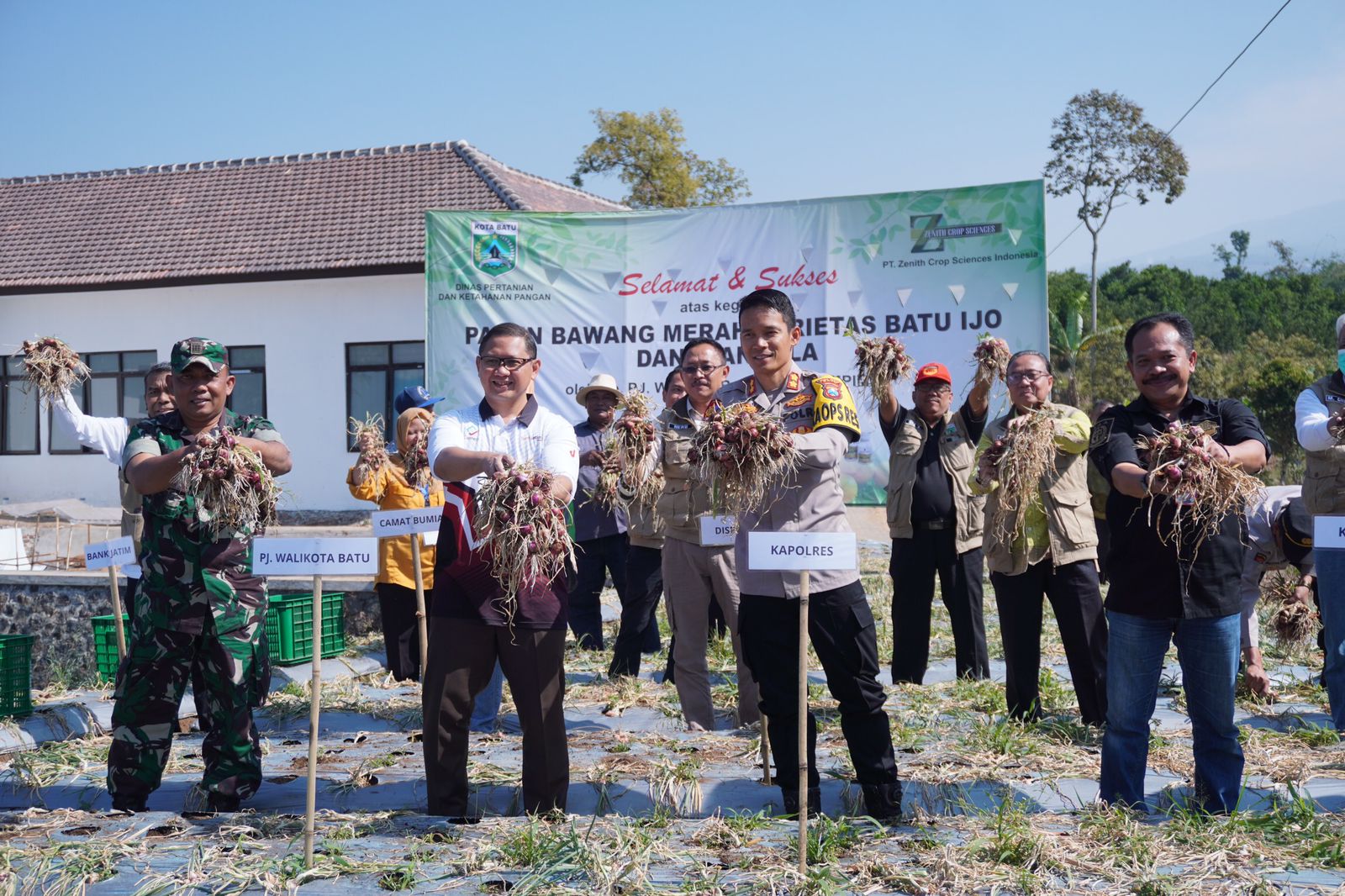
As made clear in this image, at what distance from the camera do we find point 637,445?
21.5ft

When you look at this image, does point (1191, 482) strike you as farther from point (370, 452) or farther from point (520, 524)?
point (370, 452)

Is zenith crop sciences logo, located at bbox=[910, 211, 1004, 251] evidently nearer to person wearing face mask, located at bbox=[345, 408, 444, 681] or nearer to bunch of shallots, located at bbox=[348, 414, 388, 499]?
person wearing face mask, located at bbox=[345, 408, 444, 681]

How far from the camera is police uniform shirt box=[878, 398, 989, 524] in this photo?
737cm

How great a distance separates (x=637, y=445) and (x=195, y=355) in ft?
8.38

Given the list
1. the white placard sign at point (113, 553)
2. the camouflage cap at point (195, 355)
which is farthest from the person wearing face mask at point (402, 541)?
the camouflage cap at point (195, 355)

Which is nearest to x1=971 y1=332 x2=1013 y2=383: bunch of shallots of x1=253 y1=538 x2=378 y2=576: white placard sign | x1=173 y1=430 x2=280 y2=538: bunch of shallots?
x1=253 y1=538 x2=378 y2=576: white placard sign

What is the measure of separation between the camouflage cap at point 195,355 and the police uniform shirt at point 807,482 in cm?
220

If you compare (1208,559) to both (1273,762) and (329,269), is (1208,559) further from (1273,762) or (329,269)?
(329,269)

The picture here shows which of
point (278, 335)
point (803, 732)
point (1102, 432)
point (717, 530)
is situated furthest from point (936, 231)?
point (278, 335)

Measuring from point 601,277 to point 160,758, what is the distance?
9.33 metres

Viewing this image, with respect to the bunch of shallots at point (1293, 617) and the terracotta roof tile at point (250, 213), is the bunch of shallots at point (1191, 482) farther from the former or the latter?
the terracotta roof tile at point (250, 213)

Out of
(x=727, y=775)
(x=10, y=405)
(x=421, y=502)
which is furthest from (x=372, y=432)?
(x=10, y=405)

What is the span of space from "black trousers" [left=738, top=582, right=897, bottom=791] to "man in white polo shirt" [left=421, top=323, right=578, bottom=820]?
2.63 feet

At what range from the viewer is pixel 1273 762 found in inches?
208
